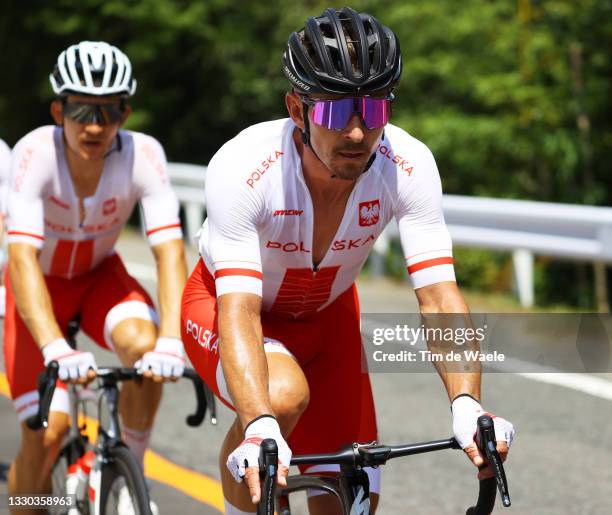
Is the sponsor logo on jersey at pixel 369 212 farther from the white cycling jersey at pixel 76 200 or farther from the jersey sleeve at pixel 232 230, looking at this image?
the white cycling jersey at pixel 76 200

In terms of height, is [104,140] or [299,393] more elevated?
[104,140]

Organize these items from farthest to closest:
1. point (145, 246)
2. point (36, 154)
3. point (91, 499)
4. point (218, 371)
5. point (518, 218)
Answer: point (145, 246) < point (518, 218) < point (36, 154) < point (91, 499) < point (218, 371)

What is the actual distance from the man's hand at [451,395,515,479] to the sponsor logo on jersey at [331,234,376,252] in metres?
0.74

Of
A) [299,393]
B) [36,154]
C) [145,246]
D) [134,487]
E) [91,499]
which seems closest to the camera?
[299,393]

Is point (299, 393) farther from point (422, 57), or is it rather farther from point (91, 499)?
point (422, 57)

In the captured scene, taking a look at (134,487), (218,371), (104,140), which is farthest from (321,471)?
(104,140)

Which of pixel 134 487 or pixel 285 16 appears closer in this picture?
pixel 134 487

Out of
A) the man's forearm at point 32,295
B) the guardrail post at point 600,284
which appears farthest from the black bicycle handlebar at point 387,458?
the guardrail post at point 600,284

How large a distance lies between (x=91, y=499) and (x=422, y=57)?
14.4m

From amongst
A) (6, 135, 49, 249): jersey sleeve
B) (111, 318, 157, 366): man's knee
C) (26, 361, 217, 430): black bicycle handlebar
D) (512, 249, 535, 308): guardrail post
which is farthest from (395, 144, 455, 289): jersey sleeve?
(512, 249, 535, 308): guardrail post

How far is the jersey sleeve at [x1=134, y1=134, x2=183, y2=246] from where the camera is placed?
5387 millimetres

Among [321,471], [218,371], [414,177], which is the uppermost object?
[414,177]

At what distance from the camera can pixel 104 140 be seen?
5.24 m

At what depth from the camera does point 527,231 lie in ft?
36.5
